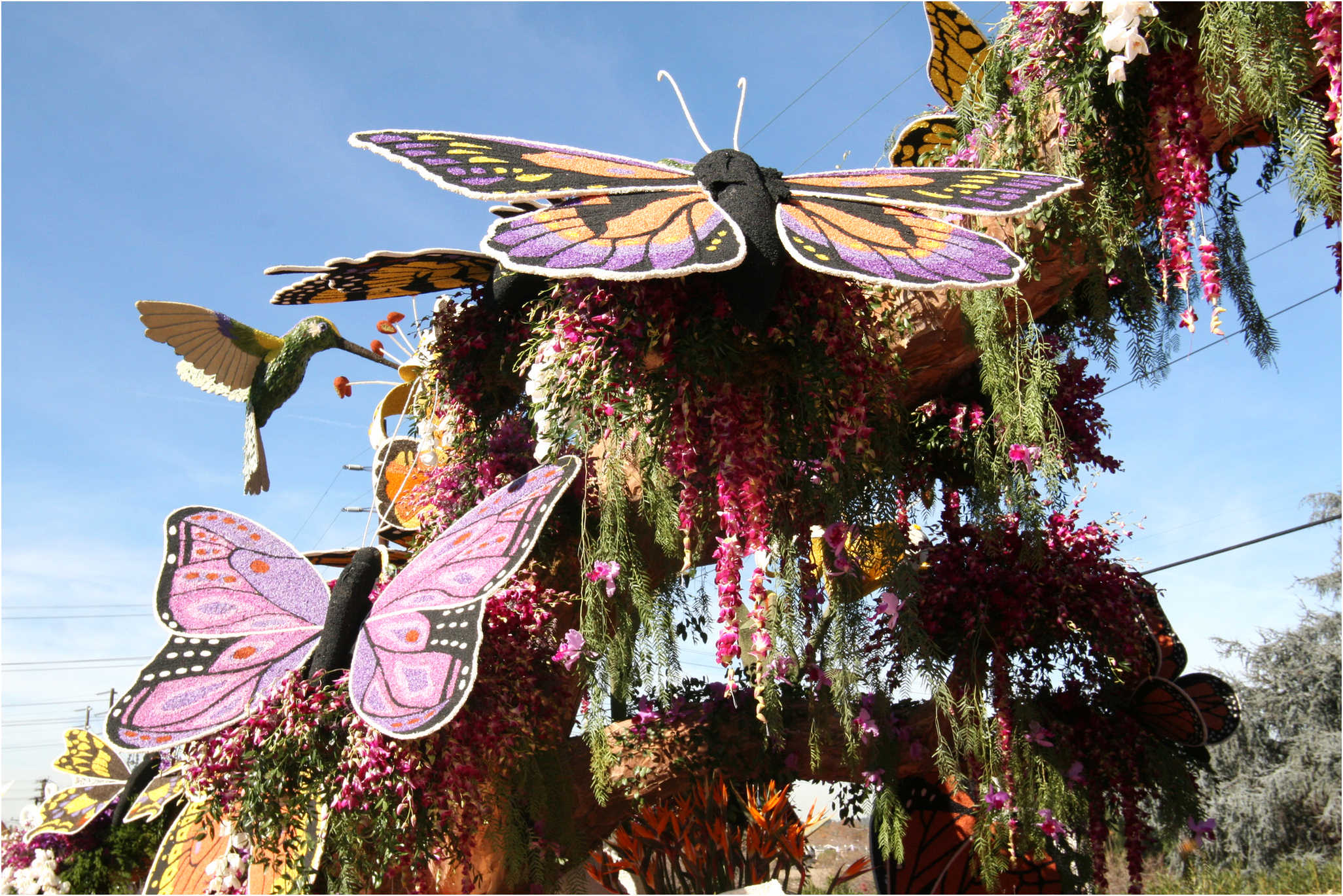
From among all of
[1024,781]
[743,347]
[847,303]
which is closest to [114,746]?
[743,347]

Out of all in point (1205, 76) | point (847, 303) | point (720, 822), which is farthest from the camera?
point (720, 822)

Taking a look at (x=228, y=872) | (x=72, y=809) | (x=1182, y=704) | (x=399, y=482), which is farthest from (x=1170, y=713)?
(x=72, y=809)

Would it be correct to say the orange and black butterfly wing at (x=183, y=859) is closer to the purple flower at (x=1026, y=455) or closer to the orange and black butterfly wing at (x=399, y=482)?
the orange and black butterfly wing at (x=399, y=482)

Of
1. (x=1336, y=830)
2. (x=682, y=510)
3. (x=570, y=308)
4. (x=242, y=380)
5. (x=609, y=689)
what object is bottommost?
(x=1336, y=830)

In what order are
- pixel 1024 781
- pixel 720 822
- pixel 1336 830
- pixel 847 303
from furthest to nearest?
pixel 1336 830 < pixel 720 822 < pixel 1024 781 < pixel 847 303

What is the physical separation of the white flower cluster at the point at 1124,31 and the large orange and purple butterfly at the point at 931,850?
320cm

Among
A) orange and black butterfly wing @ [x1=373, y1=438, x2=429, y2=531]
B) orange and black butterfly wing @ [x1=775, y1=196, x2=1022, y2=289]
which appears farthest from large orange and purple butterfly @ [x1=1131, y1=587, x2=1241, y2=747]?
orange and black butterfly wing @ [x1=373, y1=438, x2=429, y2=531]

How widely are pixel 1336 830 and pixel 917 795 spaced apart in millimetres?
10104

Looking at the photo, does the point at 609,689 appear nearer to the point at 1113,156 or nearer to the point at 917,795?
the point at 917,795

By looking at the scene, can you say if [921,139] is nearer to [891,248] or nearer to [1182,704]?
[891,248]

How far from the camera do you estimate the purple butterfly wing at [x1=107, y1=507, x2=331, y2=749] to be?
344 centimetres

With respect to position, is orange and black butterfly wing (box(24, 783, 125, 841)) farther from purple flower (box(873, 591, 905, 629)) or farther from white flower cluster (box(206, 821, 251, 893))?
purple flower (box(873, 591, 905, 629))

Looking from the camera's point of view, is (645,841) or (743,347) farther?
(645,841)

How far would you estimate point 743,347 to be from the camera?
10.2 feet
